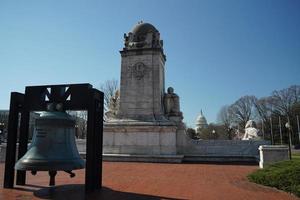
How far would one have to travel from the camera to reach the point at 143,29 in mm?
25469

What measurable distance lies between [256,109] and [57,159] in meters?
55.0

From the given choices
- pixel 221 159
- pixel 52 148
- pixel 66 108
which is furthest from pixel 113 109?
pixel 52 148

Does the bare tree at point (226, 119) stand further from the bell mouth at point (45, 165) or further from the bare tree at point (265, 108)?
the bell mouth at point (45, 165)

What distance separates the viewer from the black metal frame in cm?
905

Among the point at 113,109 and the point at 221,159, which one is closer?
the point at 221,159

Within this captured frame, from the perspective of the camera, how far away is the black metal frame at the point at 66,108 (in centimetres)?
905

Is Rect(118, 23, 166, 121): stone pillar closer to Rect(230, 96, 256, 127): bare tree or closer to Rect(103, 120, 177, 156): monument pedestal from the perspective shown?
Rect(103, 120, 177, 156): monument pedestal

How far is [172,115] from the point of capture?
80.0 ft

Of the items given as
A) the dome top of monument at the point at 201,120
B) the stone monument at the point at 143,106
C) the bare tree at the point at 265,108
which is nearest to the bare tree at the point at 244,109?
the bare tree at the point at 265,108

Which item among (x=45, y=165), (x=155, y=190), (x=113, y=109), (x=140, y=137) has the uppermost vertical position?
(x=113, y=109)

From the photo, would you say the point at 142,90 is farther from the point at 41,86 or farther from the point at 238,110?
the point at 238,110

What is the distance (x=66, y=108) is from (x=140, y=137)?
13.4 m

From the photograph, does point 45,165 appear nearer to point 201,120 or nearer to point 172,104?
point 172,104

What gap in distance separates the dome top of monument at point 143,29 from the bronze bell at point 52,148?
18004mm
